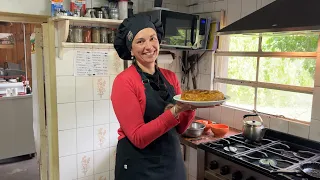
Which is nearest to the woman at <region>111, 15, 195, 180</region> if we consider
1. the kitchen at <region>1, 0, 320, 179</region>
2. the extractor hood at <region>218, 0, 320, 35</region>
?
the extractor hood at <region>218, 0, 320, 35</region>

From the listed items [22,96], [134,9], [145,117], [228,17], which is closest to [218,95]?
[145,117]

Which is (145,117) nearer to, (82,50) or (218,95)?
(218,95)

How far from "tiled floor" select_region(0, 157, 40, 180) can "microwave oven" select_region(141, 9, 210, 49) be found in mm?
2270

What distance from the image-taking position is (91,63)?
2240 millimetres

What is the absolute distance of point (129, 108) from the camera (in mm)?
1171

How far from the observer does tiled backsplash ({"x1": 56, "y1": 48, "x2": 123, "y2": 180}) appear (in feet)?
7.03

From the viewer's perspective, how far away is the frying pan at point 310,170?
1415 millimetres

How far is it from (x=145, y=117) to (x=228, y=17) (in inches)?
56.7

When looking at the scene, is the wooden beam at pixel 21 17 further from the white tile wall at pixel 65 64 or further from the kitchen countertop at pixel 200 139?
the kitchen countertop at pixel 200 139

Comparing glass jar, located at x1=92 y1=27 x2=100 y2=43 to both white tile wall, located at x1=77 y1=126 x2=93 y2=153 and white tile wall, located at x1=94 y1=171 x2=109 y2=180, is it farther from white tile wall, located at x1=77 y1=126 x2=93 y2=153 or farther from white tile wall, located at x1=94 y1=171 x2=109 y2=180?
white tile wall, located at x1=94 y1=171 x2=109 y2=180

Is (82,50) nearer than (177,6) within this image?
Yes

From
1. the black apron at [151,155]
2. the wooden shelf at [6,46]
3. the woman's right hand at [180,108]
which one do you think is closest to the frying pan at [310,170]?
the black apron at [151,155]

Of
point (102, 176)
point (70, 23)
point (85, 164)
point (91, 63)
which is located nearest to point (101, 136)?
point (85, 164)

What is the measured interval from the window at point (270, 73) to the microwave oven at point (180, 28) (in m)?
0.27
